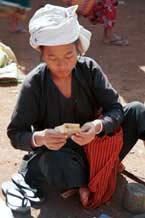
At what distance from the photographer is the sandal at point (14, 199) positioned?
2.76 m

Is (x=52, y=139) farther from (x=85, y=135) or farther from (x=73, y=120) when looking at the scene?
(x=73, y=120)

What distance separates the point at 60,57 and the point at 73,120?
39cm

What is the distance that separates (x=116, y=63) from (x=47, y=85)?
248 centimetres

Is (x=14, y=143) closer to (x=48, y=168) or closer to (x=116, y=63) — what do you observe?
(x=48, y=168)

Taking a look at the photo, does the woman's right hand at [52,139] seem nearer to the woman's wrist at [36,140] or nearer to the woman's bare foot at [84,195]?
the woman's wrist at [36,140]

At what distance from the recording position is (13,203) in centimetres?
278

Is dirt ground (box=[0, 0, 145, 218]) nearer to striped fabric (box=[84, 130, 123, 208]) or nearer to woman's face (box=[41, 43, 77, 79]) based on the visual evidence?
striped fabric (box=[84, 130, 123, 208])

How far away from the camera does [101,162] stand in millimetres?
2773

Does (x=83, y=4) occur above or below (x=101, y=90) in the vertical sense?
below

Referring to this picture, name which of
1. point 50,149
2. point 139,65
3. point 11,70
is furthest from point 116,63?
point 50,149

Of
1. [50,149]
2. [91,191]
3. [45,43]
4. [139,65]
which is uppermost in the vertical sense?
[45,43]

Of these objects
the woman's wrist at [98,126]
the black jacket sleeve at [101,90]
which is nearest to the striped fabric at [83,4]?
the black jacket sleeve at [101,90]

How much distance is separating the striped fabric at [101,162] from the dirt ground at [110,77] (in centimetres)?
8

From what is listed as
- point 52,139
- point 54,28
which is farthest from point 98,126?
point 54,28
